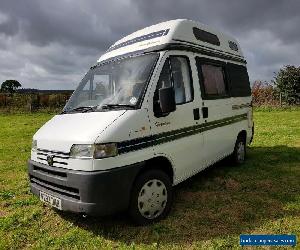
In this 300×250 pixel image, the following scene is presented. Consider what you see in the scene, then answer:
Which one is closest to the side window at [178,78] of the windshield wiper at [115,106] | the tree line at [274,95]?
the windshield wiper at [115,106]

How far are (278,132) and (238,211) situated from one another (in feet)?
30.1

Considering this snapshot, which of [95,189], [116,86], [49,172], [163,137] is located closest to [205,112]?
→ [163,137]

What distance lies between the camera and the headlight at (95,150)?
4195 mm

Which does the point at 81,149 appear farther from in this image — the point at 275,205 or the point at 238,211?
the point at 275,205

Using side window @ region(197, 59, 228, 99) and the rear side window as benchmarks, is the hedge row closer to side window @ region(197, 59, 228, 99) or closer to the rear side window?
the rear side window

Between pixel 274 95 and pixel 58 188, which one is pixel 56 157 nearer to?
pixel 58 188

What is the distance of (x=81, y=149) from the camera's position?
4.28 metres

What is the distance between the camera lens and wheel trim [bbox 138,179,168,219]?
4695 mm

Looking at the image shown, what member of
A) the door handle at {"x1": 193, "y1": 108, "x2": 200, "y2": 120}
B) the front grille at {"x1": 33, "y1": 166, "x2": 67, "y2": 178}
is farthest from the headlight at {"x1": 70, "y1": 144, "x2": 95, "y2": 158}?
the door handle at {"x1": 193, "y1": 108, "x2": 200, "y2": 120}

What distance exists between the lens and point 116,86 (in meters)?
5.01

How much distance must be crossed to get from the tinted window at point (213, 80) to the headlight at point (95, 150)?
2573 millimetres

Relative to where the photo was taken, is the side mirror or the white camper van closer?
the white camper van

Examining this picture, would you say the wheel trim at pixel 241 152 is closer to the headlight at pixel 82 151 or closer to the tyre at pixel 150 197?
the tyre at pixel 150 197

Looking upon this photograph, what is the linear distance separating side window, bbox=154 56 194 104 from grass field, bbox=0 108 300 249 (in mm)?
1832
